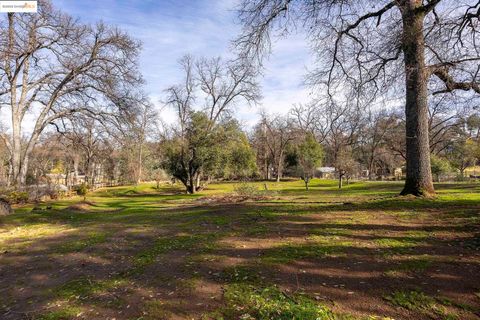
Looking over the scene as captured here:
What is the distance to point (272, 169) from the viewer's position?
64312mm

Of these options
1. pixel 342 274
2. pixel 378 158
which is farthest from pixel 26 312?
pixel 378 158

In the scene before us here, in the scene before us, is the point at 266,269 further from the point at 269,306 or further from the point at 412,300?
the point at 412,300

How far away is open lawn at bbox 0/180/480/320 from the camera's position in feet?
11.5

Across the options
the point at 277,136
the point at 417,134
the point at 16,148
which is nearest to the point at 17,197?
the point at 16,148

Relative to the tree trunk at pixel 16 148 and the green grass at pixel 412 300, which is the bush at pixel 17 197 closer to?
the tree trunk at pixel 16 148

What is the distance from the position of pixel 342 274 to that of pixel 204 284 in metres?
1.84

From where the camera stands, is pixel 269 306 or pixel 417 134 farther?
pixel 417 134

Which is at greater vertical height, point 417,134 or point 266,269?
point 417,134

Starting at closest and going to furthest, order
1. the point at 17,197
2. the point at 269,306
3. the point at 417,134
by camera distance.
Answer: the point at 269,306 → the point at 417,134 → the point at 17,197

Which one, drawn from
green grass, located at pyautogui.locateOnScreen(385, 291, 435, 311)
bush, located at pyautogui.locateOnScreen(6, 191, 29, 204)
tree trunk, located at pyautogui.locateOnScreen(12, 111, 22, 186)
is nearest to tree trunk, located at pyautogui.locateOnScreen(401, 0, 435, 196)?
green grass, located at pyautogui.locateOnScreen(385, 291, 435, 311)

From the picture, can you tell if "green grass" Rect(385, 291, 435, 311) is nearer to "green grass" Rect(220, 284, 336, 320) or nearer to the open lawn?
the open lawn

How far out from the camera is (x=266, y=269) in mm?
4527

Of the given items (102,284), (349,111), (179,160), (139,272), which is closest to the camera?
(102,284)

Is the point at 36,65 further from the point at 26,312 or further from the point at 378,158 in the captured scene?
the point at 378,158
